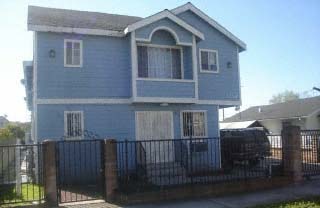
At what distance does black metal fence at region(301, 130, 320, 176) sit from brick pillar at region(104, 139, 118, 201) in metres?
7.36

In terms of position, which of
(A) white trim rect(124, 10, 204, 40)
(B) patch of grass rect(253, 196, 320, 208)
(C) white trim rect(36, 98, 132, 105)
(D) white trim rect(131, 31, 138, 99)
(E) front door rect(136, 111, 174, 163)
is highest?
(A) white trim rect(124, 10, 204, 40)

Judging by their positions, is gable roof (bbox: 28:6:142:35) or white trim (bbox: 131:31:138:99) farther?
white trim (bbox: 131:31:138:99)

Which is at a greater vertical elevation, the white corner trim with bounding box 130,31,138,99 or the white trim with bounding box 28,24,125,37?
the white trim with bounding box 28,24,125,37

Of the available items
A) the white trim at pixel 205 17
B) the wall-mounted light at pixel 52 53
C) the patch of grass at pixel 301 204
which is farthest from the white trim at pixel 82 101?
the patch of grass at pixel 301 204

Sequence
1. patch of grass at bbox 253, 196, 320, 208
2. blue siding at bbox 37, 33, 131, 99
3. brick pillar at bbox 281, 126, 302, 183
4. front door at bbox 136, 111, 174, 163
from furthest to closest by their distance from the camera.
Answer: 1. front door at bbox 136, 111, 174, 163
2. blue siding at bbox 37, 33, 131, 99
3. brick pillar at bbox 281, 126, 302, 183
4. patch of grass at bbox 253, 196, 320, 208

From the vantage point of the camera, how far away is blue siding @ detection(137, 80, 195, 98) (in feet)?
54.9

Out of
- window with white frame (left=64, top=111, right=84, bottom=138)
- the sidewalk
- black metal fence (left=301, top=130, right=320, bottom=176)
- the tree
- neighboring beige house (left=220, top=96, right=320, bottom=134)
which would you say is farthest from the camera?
the tree

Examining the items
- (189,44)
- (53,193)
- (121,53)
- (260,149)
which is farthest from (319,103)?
(53,193)

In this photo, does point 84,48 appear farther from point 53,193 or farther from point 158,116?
point 53,193

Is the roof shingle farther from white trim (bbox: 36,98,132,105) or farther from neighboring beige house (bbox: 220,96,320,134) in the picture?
neighboring beige house (bbox: 220,96,320,134)

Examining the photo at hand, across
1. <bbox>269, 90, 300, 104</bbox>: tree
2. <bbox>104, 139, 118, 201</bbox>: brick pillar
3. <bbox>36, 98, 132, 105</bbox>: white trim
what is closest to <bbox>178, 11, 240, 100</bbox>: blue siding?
<bbox>36, 98, 132, 105</bbox>: white trim

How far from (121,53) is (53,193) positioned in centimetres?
840

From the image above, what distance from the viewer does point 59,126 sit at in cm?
1587

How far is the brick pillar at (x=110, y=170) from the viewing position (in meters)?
11.0
